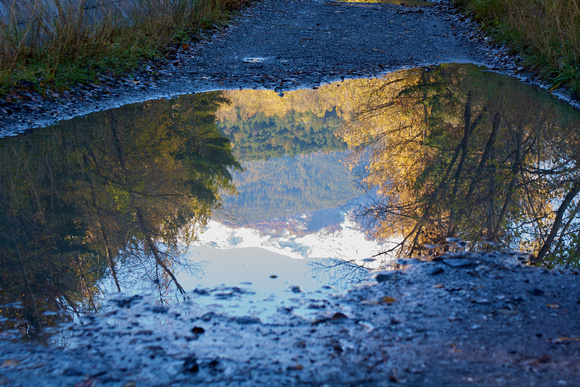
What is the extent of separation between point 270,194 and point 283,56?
4835mm

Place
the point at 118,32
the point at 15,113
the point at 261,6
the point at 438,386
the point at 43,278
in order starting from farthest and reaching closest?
the point at 261,6, the point at 118,32, the point at 15,113, the point at 43,278, the point at 438,386

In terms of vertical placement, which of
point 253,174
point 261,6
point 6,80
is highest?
point 261,6

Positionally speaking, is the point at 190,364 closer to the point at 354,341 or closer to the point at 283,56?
the point at 354,341

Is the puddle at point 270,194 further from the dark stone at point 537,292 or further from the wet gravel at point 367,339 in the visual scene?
the dark stone at point 537,292

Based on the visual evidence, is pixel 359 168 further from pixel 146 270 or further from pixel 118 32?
pixel 118 32

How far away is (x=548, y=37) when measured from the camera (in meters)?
5.95

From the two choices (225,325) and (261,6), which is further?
(261,6)

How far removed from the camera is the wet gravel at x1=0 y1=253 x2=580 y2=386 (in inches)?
59.9

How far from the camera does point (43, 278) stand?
95.0 inches

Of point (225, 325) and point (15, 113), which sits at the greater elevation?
point (15, 113)

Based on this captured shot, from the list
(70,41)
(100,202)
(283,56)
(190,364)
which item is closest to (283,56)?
(283,56)

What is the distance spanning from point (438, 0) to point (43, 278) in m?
17.1

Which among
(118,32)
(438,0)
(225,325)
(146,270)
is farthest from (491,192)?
(438,0)

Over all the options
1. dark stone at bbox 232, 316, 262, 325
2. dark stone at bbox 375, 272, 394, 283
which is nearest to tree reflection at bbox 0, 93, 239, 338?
dark stone at bbox 232, 316, 262, 325
